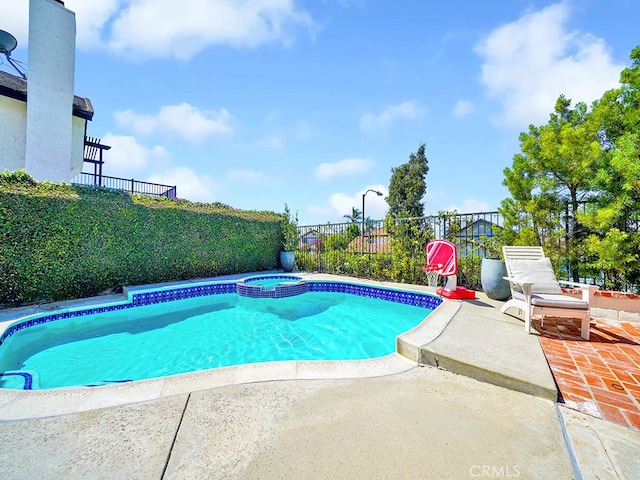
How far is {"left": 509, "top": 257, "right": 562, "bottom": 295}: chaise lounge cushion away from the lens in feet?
14.1

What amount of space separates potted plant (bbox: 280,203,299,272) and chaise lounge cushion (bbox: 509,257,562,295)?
8645mm

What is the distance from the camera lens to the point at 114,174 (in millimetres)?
13625

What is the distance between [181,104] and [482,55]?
9.83 m

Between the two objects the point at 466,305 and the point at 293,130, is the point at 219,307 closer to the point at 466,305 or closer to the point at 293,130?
the point at 466,305

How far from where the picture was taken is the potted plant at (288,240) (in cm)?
1197

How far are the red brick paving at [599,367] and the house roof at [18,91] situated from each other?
1810 centimetres

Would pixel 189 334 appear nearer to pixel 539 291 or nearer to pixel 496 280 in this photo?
pixel 539 291

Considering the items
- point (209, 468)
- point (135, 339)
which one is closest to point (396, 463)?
point (209, 468)

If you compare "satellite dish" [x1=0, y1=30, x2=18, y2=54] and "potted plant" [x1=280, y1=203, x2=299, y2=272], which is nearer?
"satellite dish" [x1=0, y1=30, x2=18, y2=54]

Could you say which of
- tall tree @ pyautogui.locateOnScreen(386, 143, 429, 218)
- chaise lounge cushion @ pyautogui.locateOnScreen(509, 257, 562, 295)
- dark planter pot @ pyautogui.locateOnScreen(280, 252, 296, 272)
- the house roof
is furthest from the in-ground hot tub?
tall tree @ pyautogui.locateOnScreen(386, 143, 429, 218)

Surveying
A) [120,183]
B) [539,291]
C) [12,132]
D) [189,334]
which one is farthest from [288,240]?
[12,132]

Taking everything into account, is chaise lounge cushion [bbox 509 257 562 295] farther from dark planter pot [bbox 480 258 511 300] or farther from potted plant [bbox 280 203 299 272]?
potted plant [bbox 280 203 299 272]

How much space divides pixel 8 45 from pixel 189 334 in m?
15.4

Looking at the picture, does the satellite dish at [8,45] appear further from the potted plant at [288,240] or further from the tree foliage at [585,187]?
the tree foliage at [585,187]
